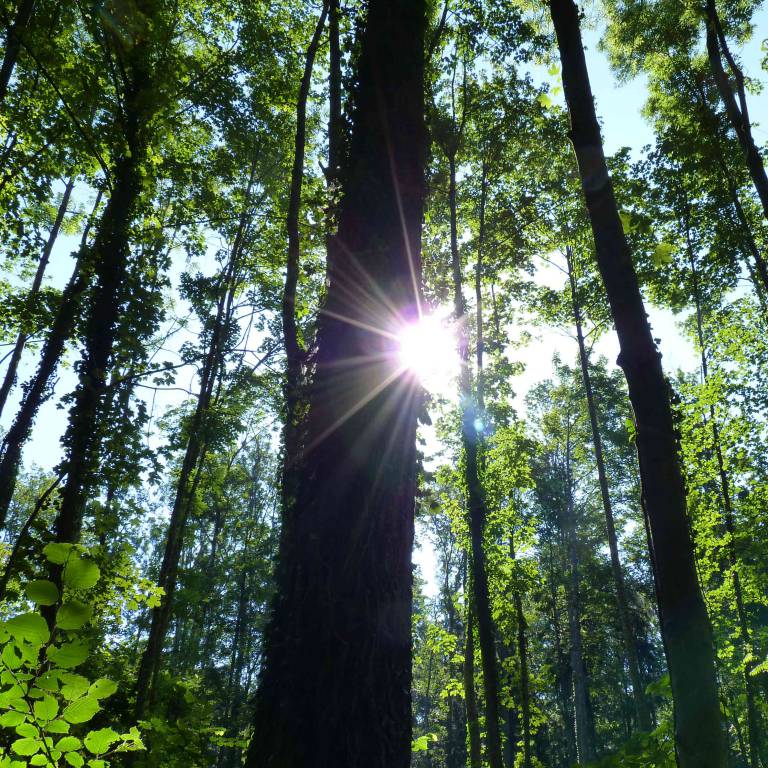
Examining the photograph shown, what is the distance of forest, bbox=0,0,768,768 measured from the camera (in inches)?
81.0

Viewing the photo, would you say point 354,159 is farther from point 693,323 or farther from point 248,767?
point 693,323

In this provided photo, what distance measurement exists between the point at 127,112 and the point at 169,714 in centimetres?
896

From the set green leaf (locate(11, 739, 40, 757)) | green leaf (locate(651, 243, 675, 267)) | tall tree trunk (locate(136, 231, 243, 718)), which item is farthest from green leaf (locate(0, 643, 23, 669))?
tall tree trunk (locate(136, 231, 243, 718))

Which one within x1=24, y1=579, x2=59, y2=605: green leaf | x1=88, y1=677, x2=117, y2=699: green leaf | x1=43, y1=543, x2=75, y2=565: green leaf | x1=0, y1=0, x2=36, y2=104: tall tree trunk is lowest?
x1=88, y1=677, x2=117, y2=699: green leaf

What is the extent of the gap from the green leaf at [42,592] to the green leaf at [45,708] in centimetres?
25

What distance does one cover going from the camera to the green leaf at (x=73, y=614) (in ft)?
3.66

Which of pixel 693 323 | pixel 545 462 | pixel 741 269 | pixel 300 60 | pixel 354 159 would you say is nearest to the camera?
pixel 354 159

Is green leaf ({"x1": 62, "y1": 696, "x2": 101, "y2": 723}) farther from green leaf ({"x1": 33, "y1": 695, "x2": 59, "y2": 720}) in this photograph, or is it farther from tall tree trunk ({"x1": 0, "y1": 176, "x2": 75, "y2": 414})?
tall tree trunk ({"x1": 0, "y1": 176, "x2": 75, "y2": 414})

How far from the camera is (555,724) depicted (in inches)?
1141

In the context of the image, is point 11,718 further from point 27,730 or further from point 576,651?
point 576,651

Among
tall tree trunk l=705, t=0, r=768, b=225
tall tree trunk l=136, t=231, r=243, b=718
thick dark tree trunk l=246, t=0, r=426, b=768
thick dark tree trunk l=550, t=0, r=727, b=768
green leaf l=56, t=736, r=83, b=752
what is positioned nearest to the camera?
green leaf l=56, t=736, r=83, b=752

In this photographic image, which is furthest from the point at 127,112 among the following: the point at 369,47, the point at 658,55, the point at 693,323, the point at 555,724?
the point at 555,724

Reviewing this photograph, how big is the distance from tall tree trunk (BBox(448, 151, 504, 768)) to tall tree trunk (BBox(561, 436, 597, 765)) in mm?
2573

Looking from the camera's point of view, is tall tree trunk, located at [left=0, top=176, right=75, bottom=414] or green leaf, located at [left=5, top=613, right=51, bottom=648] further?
tall tree trunk, located at [left=0, top=176, right=75, bottom=414]
